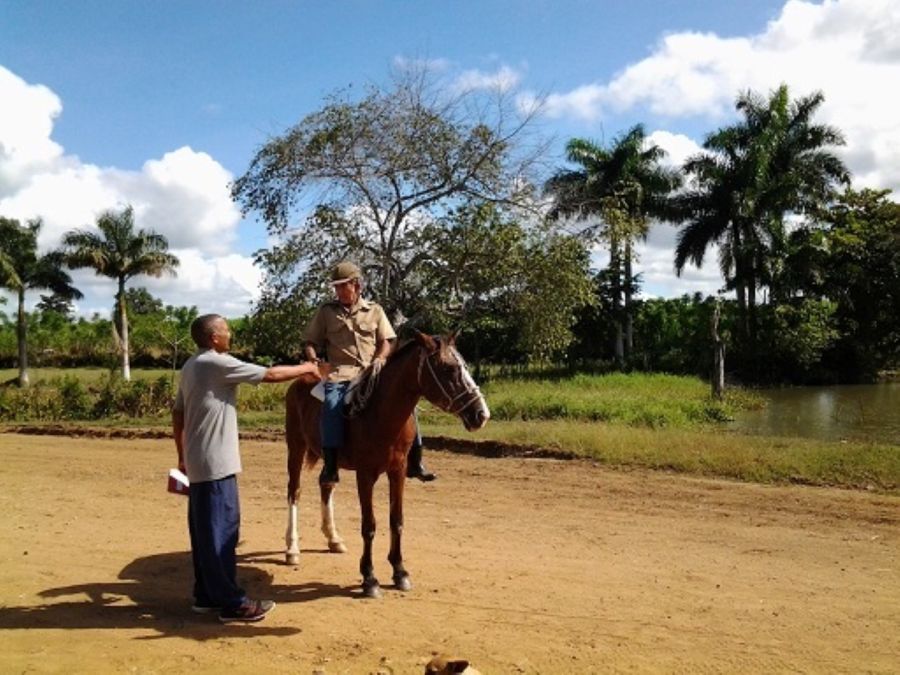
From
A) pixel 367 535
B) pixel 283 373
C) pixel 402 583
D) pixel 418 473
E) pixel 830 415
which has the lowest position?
pixel 830 415

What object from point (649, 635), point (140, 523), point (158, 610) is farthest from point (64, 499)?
point (649, 635)

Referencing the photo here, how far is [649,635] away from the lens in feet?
17.4

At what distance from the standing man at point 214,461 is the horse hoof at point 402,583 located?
3.62 ft

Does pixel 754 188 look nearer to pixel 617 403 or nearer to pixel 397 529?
pixel 617 403

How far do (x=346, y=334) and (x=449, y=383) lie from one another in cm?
132

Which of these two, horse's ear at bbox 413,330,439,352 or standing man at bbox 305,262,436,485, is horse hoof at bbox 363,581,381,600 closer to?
standing man at bbox 305,262,436,485

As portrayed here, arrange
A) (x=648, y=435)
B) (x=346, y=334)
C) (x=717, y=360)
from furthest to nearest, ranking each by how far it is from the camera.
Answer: (x=717, y=360) < (x=648, y=435) < (x=346, y=334)

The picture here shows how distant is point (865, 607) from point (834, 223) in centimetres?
4619

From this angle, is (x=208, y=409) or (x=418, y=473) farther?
(x=418, y=473)

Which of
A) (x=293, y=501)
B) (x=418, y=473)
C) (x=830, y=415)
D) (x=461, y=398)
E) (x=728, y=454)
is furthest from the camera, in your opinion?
(x=830, y=415)

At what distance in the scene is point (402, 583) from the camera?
6273mm

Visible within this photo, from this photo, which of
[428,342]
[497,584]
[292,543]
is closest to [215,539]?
[292,543]

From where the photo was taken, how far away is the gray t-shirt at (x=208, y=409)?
552 cm

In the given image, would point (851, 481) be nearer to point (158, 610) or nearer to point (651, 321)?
point (158, 610)
